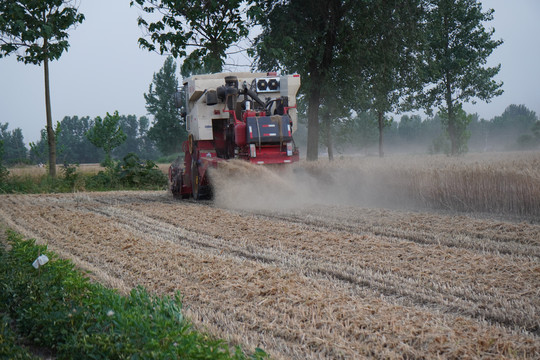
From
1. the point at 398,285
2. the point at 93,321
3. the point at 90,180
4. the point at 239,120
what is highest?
the point at 239,120

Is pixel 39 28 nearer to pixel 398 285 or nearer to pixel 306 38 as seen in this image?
pixel 306 38

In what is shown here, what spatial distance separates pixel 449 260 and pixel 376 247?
1019 mm

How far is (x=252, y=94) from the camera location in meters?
12.0

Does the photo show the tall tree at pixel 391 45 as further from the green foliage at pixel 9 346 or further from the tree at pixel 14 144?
the tree at pixel 14 144

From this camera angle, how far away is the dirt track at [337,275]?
3617 mm

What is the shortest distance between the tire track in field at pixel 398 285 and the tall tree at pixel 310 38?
11.2 meters

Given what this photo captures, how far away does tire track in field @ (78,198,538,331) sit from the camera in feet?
13.3

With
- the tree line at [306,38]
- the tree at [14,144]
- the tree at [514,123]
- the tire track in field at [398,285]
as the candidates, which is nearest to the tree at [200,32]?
the tree line at [306,38]

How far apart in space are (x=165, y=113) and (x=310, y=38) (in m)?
40.0

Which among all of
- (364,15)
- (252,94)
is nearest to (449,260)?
(252,94)

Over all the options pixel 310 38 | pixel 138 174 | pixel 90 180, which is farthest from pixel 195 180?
pixel 90 180

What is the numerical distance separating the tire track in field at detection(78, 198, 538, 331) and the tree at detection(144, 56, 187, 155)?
4910 cm

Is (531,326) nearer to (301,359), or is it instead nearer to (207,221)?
(301,359)

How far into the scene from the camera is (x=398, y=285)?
4848 millimetres
